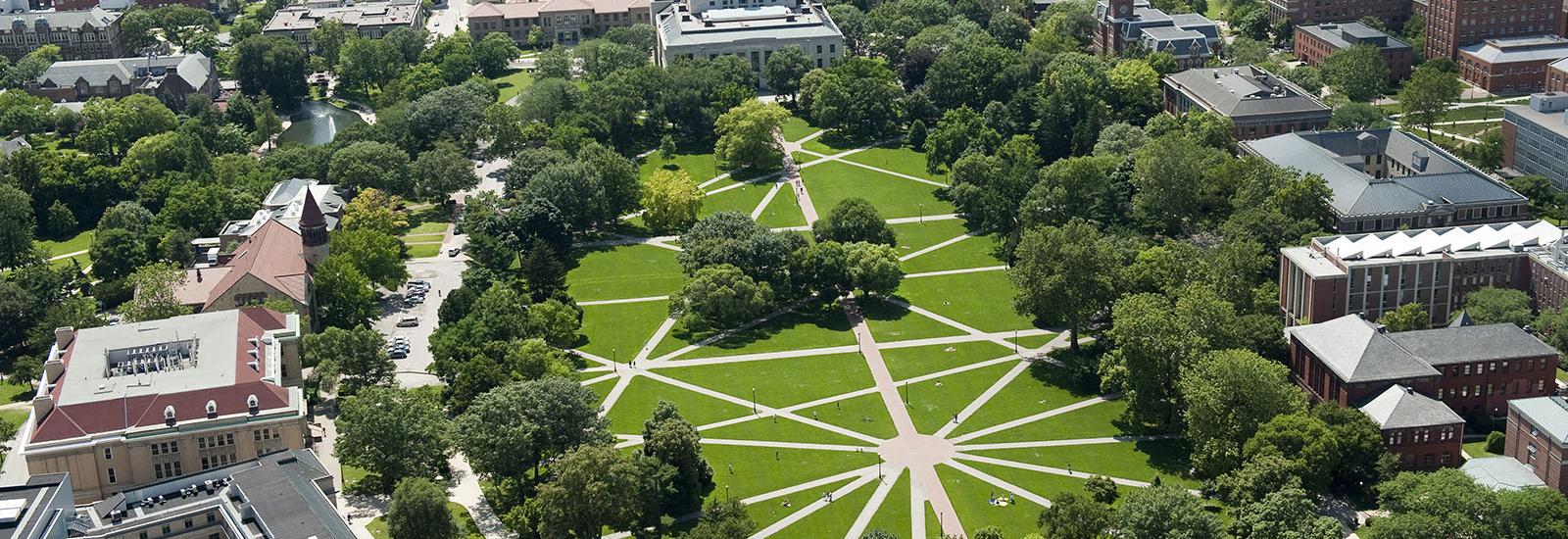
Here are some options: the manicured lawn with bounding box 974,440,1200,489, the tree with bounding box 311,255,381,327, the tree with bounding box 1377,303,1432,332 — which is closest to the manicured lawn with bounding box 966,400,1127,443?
the manicured lawn with bounding box 974,440,1200,489

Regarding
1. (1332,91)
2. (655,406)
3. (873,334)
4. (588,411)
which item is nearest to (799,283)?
(873,334)

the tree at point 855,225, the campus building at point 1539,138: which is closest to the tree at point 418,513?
the tree at point 855,225

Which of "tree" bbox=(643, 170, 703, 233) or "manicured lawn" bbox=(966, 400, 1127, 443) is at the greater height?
"tree" bbox=(643, 170, 703, 233)

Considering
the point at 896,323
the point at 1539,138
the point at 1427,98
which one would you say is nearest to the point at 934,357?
the point at 896,323

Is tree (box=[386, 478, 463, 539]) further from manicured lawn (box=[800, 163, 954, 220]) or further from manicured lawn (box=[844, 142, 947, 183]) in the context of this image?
manicured lawn (box=[844, 142, 947, 183])

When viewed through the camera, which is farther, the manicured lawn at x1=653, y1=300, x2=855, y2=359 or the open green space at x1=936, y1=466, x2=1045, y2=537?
the manicured lawn at x1=653, y1=300, x2=855, y2=359

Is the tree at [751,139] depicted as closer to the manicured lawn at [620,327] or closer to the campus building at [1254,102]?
the manicured lawn at [620,327]
